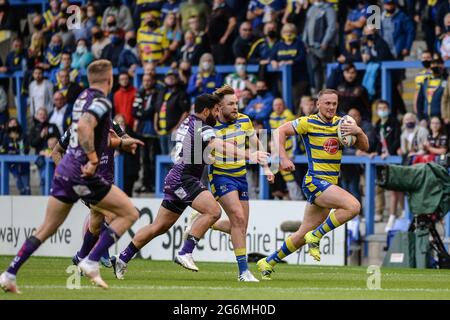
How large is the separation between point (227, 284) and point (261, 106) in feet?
30.8

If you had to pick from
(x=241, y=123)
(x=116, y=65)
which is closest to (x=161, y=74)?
(x=116, y=65)

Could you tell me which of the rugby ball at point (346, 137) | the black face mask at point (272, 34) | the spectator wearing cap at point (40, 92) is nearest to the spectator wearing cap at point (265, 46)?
the black face mask at point (272, 34)

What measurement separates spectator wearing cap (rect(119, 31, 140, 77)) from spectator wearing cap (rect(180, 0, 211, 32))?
4.22ft

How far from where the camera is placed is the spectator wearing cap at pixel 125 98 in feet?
82.5

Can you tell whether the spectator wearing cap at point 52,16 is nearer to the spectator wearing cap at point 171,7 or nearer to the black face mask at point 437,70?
the spectator wearing cap at point 171,7

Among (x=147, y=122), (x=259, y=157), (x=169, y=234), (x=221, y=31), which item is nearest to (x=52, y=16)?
(x=147, y=122)

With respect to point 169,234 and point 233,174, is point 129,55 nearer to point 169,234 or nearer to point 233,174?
point 169,234

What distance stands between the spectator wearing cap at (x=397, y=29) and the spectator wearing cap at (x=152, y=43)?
5.40 metres

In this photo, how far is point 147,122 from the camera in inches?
982

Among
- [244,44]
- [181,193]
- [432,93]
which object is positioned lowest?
[181,193]

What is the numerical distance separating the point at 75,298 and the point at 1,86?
18.2 meters

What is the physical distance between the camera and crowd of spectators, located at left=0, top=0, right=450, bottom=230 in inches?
866

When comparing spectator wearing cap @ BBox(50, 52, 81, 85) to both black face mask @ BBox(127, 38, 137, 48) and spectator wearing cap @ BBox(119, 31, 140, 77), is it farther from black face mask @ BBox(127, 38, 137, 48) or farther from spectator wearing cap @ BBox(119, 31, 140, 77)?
black face mask @ BBox(127, 38, 137, 48)
